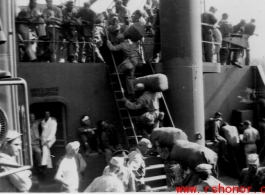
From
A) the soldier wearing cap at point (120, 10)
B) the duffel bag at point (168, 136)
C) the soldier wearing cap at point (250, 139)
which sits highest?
the soldier wearing cap at point (120, 10)

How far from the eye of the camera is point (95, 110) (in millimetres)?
12766

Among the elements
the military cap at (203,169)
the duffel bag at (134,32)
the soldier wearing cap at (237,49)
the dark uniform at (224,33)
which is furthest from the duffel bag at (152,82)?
the soldier wearing cap at (237,49)

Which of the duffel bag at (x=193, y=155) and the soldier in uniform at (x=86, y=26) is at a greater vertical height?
the soldier in uniform at (x=86, y=26)

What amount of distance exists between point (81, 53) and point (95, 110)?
166 centimetres

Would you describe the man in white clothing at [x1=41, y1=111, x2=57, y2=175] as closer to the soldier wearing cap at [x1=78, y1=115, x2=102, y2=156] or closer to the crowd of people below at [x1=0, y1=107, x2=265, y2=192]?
the crowd of people below at [x1=0, y1=107, x2=265, y2=192]

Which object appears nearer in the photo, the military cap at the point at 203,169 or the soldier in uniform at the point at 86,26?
the military cap at the point at 203,169

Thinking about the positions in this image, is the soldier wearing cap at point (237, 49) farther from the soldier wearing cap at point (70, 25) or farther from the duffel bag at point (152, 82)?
the soldier wearing cap at point (70, 25)

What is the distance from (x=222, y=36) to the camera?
16.1 m

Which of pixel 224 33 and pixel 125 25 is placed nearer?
pixel 125 25

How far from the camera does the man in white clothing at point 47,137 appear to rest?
11289mm

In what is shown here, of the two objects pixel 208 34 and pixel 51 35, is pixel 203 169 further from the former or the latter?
pixel 208 34

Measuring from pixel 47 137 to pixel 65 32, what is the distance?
9.91 ft

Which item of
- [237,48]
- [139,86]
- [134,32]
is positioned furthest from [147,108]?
[237,48]

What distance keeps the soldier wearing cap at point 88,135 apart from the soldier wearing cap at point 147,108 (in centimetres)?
148
